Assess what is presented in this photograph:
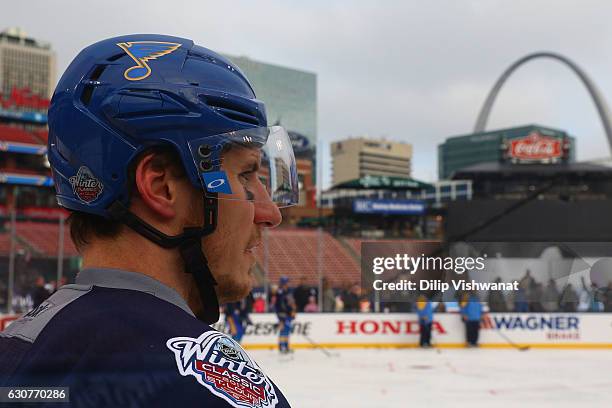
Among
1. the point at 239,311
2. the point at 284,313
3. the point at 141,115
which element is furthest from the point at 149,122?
the point at 239,311

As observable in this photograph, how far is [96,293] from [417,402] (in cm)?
742

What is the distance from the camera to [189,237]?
955mm

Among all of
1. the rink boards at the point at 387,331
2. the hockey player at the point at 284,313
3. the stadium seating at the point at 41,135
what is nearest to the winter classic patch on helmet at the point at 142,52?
the hockey player at the point at 284,313

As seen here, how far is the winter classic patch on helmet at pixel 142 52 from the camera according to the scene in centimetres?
99

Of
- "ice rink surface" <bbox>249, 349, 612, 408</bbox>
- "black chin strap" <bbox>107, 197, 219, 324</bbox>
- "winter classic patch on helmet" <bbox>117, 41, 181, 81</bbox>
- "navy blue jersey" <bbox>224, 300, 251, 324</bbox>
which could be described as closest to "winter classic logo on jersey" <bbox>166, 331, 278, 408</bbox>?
"black chin strap" <bbox>107, 197, 219, 324</bbox>

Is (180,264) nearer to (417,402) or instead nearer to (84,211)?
(84,211)

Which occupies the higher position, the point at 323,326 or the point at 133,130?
the point at 133,130

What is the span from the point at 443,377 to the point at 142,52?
967cm

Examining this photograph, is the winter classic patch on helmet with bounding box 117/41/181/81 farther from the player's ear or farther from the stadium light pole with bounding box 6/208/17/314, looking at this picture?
the stadium light pole with bounding box 6/208/17/314

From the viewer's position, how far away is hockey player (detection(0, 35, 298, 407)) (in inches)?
30.2

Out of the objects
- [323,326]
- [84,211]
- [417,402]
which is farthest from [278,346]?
[84,211]

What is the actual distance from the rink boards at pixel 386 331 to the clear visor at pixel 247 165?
542 inches

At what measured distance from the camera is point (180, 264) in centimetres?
96

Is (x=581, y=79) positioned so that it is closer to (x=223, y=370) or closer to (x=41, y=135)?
(x=41, y=135)
